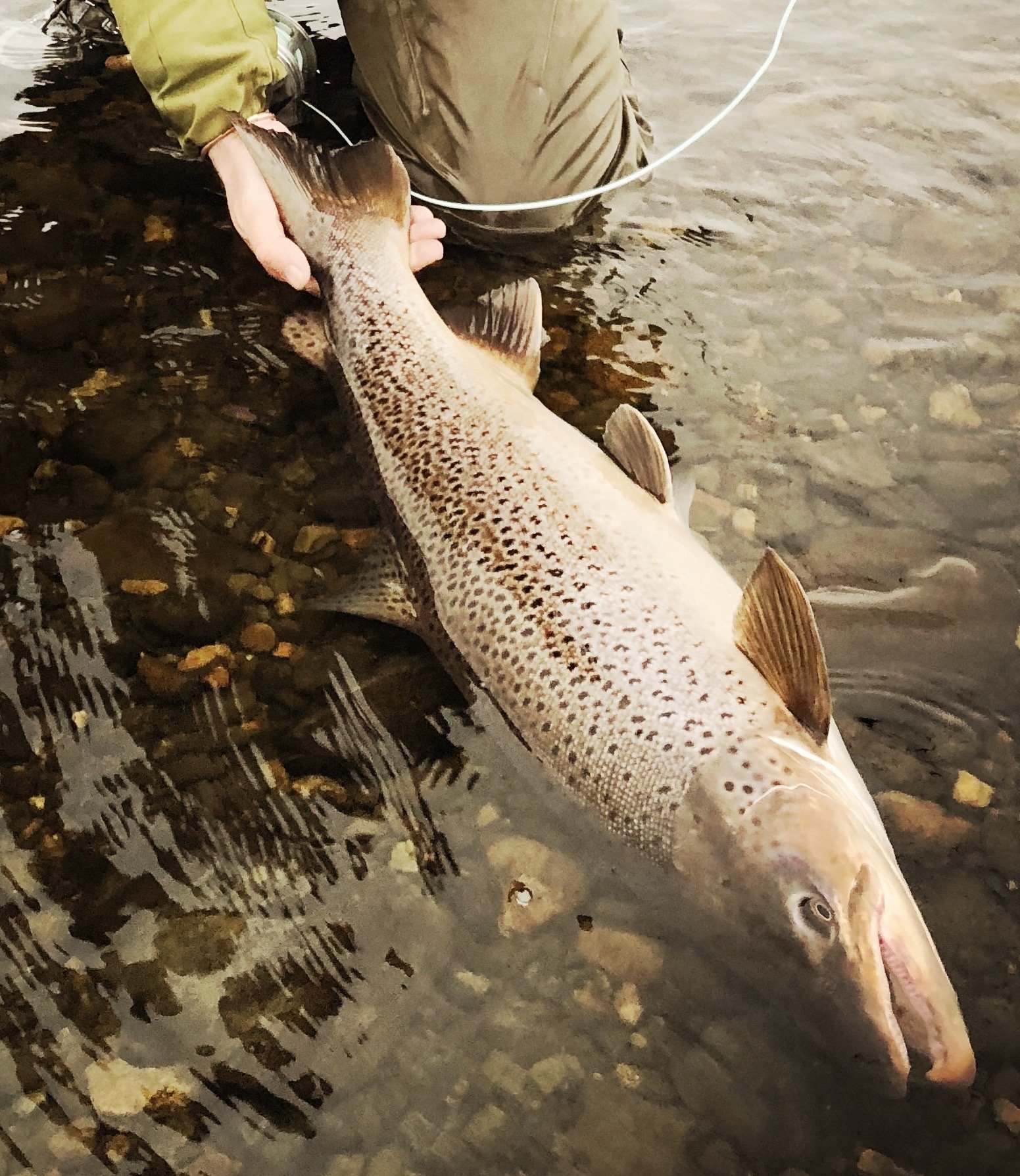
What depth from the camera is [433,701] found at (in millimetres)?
2232

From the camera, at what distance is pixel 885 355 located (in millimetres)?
2953

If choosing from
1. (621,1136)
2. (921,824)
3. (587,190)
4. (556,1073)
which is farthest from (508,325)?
(621,1136)

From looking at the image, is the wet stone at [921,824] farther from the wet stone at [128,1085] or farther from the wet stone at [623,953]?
the wet stone at [128,1085]

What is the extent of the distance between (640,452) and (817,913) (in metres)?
1.20

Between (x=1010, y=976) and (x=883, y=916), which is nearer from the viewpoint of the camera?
(x=883, y=916)

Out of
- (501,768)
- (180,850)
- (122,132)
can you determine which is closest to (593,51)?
(122,132)

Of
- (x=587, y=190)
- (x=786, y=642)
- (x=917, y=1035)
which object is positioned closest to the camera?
(x=917, y=1035)

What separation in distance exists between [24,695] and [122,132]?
8.64ft

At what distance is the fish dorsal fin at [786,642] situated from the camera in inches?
71.6

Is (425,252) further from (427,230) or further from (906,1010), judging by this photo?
(906,1010)

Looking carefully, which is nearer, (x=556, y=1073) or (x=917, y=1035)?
(x=917, y=1035)

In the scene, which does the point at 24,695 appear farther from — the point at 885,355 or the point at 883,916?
the point at 885,355

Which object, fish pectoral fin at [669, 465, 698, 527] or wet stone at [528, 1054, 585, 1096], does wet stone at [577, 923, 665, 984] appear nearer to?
wet stone at [528, 1054, 585, 1096]

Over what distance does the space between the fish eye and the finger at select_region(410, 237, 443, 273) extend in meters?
2.35
